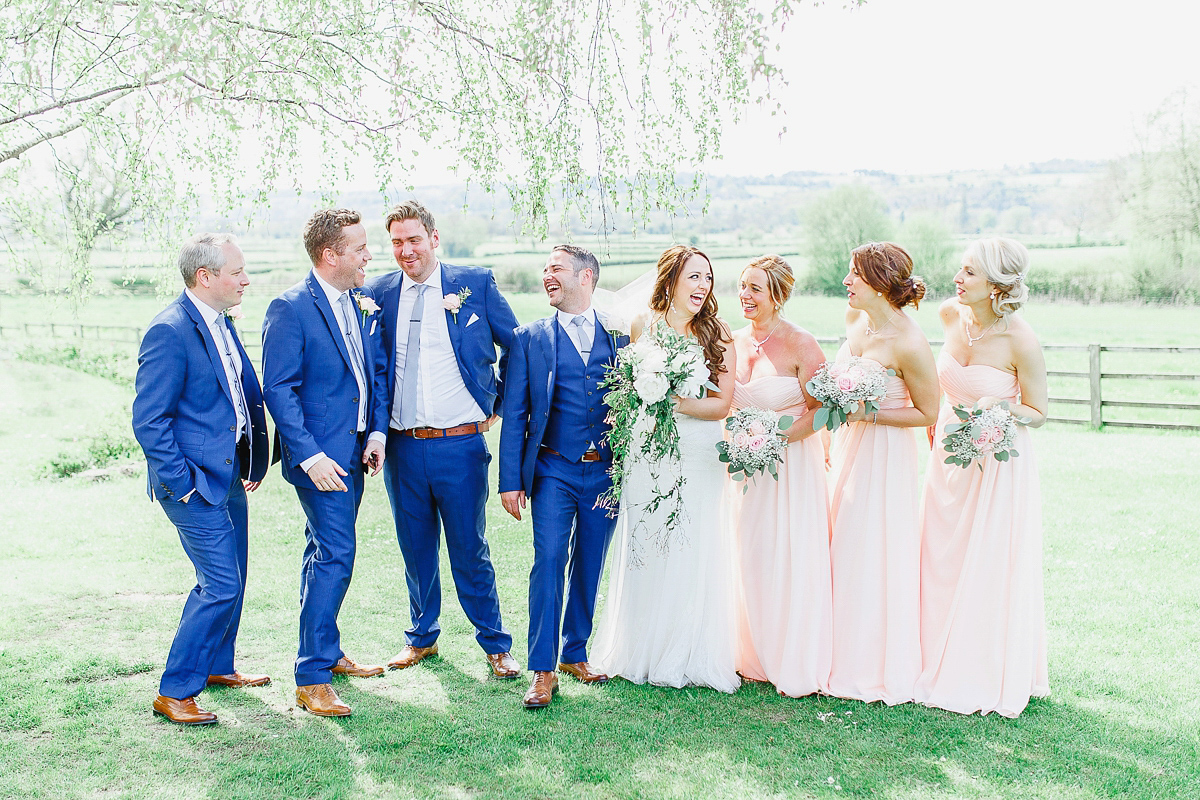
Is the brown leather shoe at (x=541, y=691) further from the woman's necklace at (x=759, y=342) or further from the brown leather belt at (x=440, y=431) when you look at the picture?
the woman's necklace at (x=759, y=342)

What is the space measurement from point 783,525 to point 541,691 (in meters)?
1.50

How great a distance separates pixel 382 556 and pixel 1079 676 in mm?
5537

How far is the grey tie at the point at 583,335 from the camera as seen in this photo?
15.3ft

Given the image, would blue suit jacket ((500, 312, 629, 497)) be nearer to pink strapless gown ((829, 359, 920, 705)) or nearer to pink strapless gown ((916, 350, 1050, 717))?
pink strapless gown ((829, 359, 920, 705))

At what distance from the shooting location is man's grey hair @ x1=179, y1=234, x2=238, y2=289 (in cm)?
434

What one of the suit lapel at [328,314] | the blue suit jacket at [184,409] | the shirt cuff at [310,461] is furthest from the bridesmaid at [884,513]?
the blue suit jacket at [184,409]

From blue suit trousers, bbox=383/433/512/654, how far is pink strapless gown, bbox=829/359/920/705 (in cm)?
185

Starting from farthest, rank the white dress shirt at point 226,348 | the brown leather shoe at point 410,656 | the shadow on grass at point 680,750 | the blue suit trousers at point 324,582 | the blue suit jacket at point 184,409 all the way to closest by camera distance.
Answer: the brown leather shoe at point 410,656
the blue suit trousers at point 324,582
the white dress shirt at point 226,348
the blue suit jacket at point 184,409
the shadow on grass at point 680,750

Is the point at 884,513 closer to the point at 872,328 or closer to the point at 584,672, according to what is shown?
the point at 872,328

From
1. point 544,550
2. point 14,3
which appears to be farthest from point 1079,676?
point 14,3

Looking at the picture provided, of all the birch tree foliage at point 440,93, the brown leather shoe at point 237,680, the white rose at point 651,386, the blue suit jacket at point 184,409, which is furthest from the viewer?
the birch tree foliage at point 440,93

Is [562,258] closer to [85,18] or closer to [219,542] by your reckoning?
[219,542]

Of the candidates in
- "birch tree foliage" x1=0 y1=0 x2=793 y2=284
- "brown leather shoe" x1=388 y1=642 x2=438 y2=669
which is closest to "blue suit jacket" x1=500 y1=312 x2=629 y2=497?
"brown leather shoe" x1=388 y1=642 x2=438 y2=669

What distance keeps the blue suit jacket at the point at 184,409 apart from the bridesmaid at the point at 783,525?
102 inches
